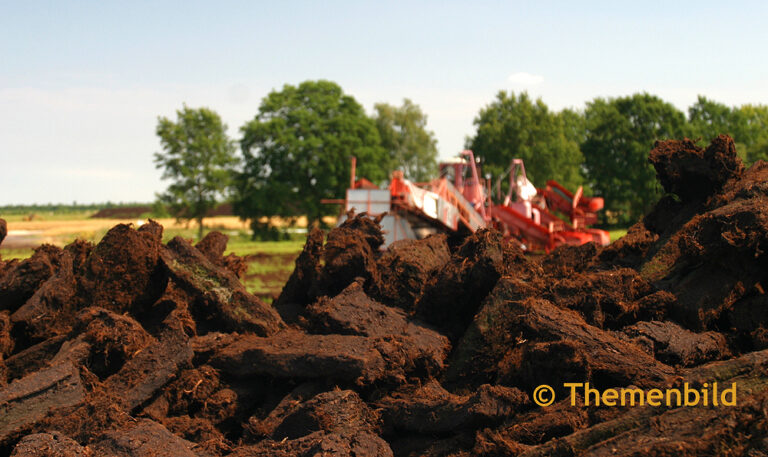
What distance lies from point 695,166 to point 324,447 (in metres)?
4.92

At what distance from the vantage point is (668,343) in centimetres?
524

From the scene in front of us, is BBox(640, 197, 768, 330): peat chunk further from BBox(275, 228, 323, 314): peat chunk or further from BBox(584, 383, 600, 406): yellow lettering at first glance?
BBox(275, 228, 323, 314): peat chunk

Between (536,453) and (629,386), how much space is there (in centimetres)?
93

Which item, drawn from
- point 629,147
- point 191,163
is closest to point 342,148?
point 191,163

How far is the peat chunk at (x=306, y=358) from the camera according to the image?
537 centimetres

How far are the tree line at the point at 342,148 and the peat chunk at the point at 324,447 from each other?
4875cm

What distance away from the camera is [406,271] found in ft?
22.4

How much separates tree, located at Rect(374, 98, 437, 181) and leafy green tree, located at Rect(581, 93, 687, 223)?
753 inches

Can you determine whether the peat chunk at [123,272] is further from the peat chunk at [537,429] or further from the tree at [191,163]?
the tree at [191,163]

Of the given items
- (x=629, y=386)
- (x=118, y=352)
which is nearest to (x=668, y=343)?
(x=629, y=386)

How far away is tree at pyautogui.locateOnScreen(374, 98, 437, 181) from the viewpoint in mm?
71188

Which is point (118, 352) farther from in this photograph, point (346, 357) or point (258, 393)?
point (346, 357)

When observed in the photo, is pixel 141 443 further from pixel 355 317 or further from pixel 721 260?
pixel 721 260

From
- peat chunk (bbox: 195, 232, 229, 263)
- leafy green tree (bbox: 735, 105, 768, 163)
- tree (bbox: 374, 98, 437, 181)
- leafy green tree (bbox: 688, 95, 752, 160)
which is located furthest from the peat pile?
tree (bbox: 374, 98, 437, 181)
